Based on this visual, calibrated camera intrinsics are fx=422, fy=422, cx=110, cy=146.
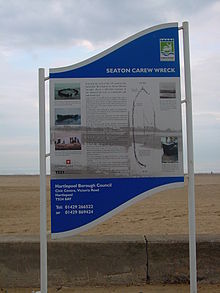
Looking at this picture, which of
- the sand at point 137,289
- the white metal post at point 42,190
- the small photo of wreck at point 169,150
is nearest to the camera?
the white metal post at point 42,190

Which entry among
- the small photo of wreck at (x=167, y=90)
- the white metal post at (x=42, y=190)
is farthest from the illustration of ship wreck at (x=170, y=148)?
the white metal post at (x=42, y=190)

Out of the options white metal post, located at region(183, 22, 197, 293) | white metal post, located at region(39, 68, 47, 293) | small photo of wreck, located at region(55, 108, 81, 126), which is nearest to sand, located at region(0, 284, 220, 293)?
white metal post, located at region(183, 22, 197, 293)

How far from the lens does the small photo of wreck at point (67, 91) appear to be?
4812 mm

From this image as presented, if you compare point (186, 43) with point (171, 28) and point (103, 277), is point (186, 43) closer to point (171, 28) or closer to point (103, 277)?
point (171, 28)

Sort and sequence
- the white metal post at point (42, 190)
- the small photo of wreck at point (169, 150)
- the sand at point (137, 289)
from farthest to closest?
the sand at point (137, 289)
the small photo of wreck at point (169, 150)
the white metal post at point (42, 190)

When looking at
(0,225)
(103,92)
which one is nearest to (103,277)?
(103,92)

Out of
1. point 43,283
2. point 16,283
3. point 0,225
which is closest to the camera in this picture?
point 43,283

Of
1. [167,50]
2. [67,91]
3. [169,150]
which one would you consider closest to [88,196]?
[169,150]

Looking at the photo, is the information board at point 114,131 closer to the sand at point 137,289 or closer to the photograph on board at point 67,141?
the photograph on board at point 67,141

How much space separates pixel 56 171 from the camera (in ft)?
15.5

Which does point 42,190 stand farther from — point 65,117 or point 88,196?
point 65,117

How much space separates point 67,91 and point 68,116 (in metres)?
0.29

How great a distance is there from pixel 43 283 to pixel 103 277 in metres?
1.09

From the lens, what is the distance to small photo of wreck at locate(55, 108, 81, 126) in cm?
478
